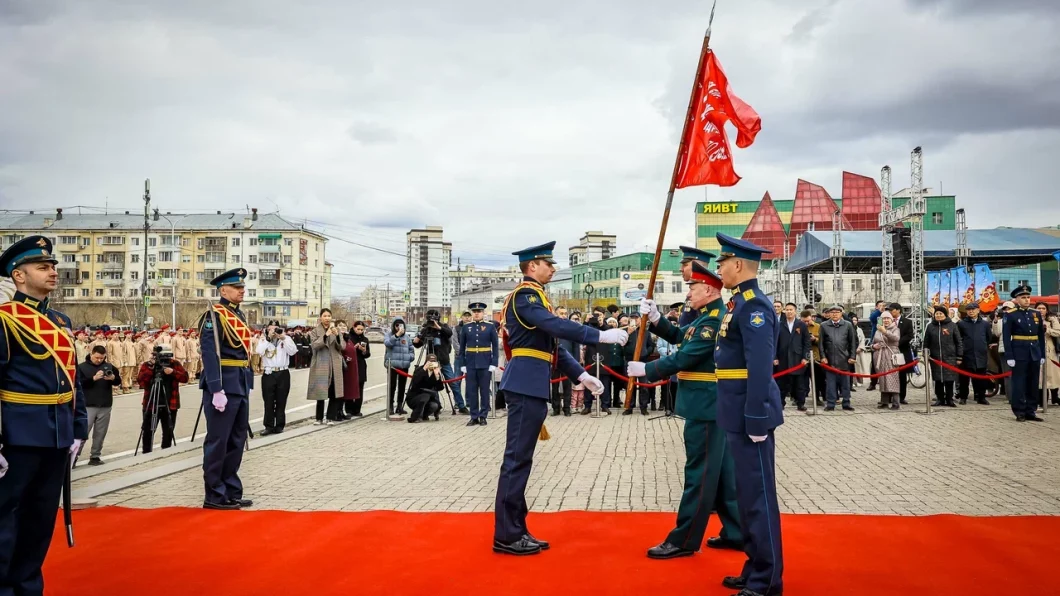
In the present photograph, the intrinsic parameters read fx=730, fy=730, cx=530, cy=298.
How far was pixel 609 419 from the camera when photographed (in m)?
13.6

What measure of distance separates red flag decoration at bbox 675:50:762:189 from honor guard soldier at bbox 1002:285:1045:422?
27.2 feet

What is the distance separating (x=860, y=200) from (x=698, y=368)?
38595 mm

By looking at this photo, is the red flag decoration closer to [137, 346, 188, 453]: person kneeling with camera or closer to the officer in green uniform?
the officer in green uniform

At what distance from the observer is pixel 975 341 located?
46.8ft

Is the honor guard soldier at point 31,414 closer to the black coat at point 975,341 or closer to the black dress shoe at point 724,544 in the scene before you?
the black dress shoe at point 724,544

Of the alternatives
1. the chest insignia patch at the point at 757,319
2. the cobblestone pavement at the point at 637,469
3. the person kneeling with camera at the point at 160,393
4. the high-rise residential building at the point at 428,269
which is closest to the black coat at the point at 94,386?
the person kneeling with camera at the point at 160,393

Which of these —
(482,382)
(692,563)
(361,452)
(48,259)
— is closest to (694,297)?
(692,563)

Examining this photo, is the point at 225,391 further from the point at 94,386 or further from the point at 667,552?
the point at 667,552

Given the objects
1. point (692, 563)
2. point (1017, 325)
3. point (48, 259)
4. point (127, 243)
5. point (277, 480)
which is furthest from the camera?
point (127, 243)

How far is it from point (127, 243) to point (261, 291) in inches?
669

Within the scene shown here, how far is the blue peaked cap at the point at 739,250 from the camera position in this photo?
4520 millimetres

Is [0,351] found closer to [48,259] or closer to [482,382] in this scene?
[48,259]

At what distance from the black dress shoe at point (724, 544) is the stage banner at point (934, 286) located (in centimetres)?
2924

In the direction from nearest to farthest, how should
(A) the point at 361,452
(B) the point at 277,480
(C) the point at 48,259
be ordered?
1. (C) the point at 48,259
2. (B) the point at 277,480
3. (A) the point at 361,452
